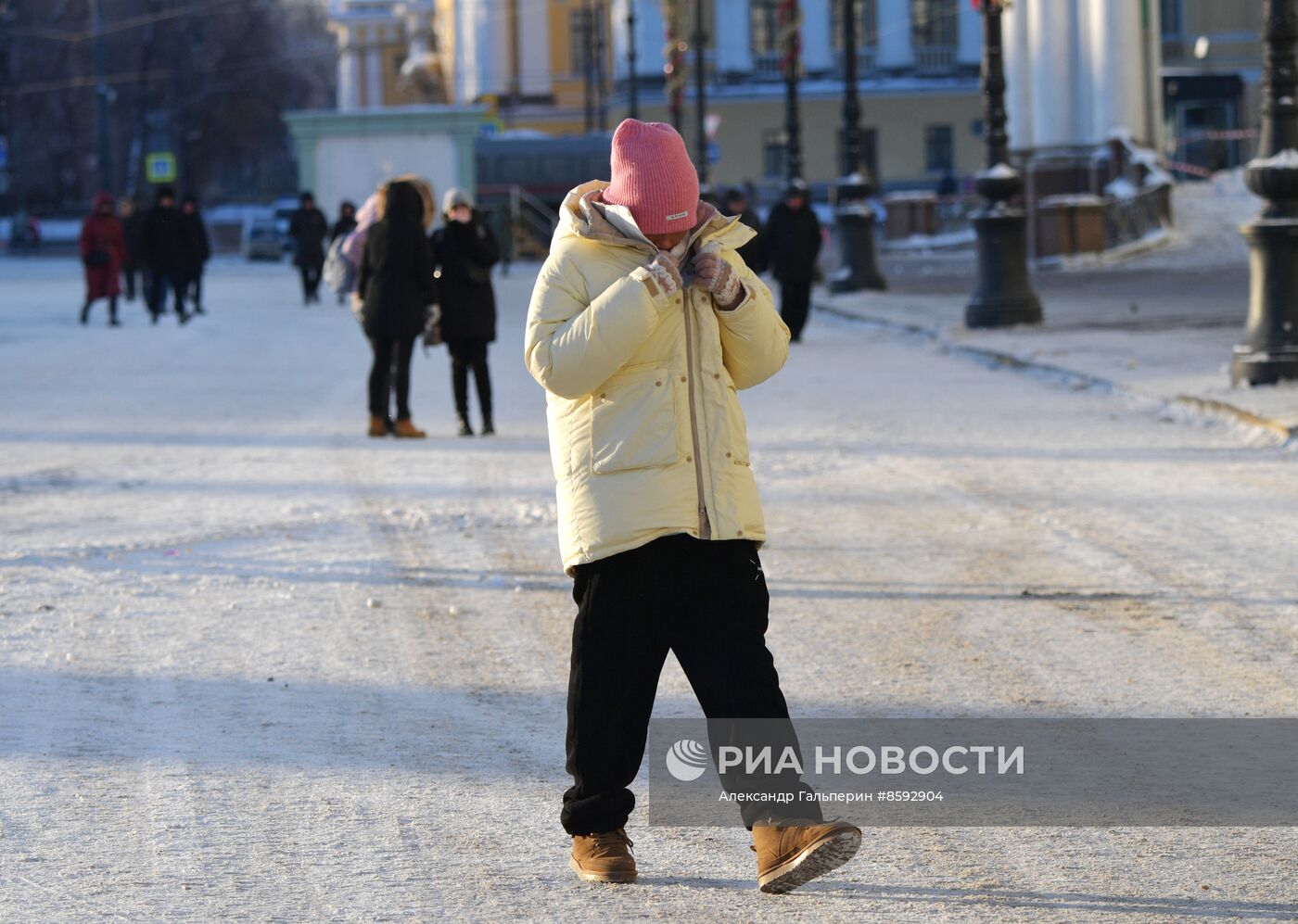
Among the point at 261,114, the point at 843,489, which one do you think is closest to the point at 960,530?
the point at 843,489

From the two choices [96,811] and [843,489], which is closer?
[96,811]

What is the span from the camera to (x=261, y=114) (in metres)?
77.1

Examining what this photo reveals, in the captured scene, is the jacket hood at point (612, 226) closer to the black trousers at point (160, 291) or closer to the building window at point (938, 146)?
the black trousers at point (160, 291)

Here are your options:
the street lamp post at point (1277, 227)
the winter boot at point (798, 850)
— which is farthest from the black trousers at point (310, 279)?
the winter boot at point (798, 850)

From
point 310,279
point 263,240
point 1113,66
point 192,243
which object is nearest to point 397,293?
point 192,243

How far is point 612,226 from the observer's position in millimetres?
4246

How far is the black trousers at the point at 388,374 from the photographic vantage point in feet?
40.6

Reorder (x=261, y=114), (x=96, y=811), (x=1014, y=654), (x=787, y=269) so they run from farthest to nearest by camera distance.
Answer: (x=261, y=114)
(x=787, y=269)
(x=1014, y=654)
(x=96, y=811)

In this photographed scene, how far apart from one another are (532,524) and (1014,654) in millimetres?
3122

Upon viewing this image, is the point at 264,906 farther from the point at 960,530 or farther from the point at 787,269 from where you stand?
the point at 787,269

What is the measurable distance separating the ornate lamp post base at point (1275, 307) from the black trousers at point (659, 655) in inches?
375

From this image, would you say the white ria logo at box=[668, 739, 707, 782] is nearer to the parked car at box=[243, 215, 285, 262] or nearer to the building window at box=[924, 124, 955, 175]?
the parked car at box=[243, 215, 285, 262]

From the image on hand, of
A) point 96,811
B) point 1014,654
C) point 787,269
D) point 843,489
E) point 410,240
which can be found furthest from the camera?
point 787,269

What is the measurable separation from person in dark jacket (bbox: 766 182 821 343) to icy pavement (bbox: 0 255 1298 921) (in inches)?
249
